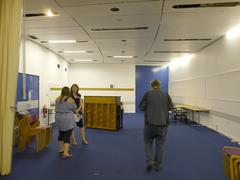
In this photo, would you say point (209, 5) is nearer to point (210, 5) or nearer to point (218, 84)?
point (210, 5)

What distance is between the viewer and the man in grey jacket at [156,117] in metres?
3.55

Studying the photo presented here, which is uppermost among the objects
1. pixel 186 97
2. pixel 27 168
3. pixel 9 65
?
pixel 9 65

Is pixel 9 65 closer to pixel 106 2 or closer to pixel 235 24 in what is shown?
pixel 106 2

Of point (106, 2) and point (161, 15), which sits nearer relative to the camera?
point (106, 2)

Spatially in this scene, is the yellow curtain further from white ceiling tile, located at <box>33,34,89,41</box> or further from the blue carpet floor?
white ceiling tile, located at <box>33,34,89,41</box>

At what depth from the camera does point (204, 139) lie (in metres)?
6.10

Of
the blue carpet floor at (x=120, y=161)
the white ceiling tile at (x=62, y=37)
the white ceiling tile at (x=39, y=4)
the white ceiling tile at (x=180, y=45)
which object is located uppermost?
the white ceiling tile at (x=180, y=45)

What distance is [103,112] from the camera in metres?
7.70

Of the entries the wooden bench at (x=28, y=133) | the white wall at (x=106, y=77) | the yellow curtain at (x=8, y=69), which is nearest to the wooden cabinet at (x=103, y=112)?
the wooden bench at (x=28, y=133)

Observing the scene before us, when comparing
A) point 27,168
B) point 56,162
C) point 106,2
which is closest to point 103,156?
point 56,162

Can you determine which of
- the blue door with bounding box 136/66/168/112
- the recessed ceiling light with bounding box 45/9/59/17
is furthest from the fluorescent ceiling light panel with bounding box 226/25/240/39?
the blue door with bounding box 136/66/168/112

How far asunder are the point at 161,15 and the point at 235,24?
2088 millimetres

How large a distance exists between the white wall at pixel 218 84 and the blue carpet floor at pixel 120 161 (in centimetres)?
75

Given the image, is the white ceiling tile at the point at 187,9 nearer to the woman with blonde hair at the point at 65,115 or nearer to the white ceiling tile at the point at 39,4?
the white ceiling tile at the point at 39,4
